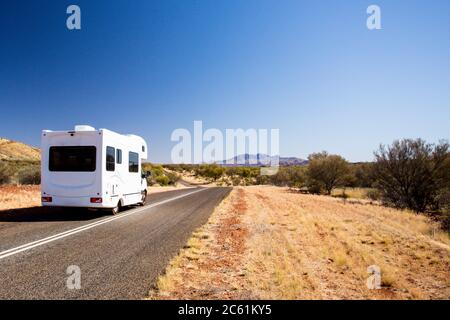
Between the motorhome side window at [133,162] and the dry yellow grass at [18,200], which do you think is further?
the dry yellow grass at [18,200]

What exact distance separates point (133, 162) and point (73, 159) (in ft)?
10.7

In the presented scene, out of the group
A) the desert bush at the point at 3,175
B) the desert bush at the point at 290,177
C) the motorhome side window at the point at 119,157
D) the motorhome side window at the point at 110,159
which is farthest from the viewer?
the desert bush at the point at 290,177

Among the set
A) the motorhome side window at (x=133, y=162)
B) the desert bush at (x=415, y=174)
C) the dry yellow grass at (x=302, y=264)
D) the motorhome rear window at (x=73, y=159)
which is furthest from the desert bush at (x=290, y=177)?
the motorhome rear window at (x=73, y=159)

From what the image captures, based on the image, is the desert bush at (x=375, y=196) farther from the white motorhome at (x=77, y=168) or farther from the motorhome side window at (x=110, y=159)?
the white motorhome at (x=77, y=168)

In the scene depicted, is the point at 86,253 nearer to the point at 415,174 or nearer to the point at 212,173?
the point at 415,174

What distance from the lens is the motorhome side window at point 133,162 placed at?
13441 millimetres

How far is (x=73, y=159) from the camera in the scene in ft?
35.7

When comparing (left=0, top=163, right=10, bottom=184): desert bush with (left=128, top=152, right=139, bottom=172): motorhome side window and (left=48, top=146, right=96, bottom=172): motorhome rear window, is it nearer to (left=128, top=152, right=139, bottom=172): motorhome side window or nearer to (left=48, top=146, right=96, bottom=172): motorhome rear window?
(left=128, top=152, right=139, bottom=172): motorhome side window

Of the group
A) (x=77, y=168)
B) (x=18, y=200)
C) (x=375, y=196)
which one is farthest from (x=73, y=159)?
(x=375, y=196)

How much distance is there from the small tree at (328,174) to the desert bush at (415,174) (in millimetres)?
14389

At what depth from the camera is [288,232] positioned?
9172 millimetres

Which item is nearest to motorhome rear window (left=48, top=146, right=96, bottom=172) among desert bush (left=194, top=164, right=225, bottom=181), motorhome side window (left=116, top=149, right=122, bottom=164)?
motorhome side window (left=116, top=149, right=122, bottom=164)

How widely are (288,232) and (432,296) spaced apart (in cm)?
470

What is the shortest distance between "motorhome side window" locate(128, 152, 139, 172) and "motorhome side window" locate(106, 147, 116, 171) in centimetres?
170
